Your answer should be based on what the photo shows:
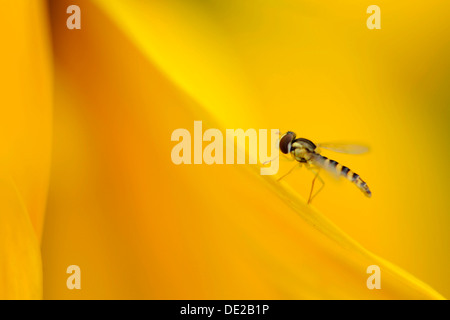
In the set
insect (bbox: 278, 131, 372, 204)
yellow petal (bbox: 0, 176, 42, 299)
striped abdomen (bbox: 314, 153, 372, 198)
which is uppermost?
insect (bbox: 278, 131, 372, 204)

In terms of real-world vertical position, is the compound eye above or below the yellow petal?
above

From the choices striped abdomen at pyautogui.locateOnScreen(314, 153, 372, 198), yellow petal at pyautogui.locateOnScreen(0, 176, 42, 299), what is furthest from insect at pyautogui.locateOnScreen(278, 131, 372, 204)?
yellow petal at pyautogui.locateOnScreen(0, 176, 42, 299)

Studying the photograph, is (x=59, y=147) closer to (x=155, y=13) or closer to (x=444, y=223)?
(x=155, y=13)

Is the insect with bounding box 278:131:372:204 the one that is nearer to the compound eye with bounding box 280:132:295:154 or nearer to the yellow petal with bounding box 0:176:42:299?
the compound eye with bounding box 280:132:295:154

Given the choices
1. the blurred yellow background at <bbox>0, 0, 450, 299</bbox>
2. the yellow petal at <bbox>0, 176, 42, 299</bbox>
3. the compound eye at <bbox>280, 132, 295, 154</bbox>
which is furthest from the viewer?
the compound eye at <bbox>280, 132, 295, 154</bbox>

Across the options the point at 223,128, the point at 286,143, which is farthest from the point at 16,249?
the point at 286,143

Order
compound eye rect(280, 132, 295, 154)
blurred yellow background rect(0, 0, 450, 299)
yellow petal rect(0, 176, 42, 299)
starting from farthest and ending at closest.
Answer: compound eye rect(280, 132, 295, 154) → blurred yellow background rect(0, 0, 450, 299) → yellow petal rect(0, 176, 42, 299)

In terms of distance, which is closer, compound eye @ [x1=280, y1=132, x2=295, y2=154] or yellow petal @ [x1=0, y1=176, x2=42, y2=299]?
yellow petal @ [x1=0, y1=176, x2=42, y2=299]
